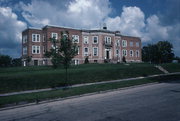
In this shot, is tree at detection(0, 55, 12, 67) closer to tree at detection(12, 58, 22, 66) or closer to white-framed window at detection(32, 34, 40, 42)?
tree at detection(12, 58, 22, 66)

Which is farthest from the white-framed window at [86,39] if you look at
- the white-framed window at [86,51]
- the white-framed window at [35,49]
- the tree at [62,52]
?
the tree at [62,52]

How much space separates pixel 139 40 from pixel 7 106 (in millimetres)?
54781

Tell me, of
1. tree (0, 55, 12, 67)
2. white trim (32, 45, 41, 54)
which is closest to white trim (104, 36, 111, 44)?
white trim (32, 45, 41, 54)

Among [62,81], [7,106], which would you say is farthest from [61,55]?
[7,106]

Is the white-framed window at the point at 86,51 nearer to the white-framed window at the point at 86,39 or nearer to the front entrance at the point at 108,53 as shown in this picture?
the white-framed window at the point at 86,39

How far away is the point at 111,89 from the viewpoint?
45.3 ft

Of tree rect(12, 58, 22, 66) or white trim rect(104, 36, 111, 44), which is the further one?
white trim rect(104, 36, 111, 44)

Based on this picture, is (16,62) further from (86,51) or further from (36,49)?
(86,51)

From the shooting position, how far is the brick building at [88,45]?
40.0 m

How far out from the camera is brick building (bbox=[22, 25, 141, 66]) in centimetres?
4003

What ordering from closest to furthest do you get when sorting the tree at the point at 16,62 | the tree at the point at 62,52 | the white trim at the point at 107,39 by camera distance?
1. the tree at the point at 62,52
2. the tree at the point at 16,62
3. the white trim at the point at 107,39

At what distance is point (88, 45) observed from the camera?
4522 centimetres

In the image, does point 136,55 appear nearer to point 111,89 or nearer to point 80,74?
point 80,74

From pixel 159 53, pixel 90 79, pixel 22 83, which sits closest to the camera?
pixel 22 83
